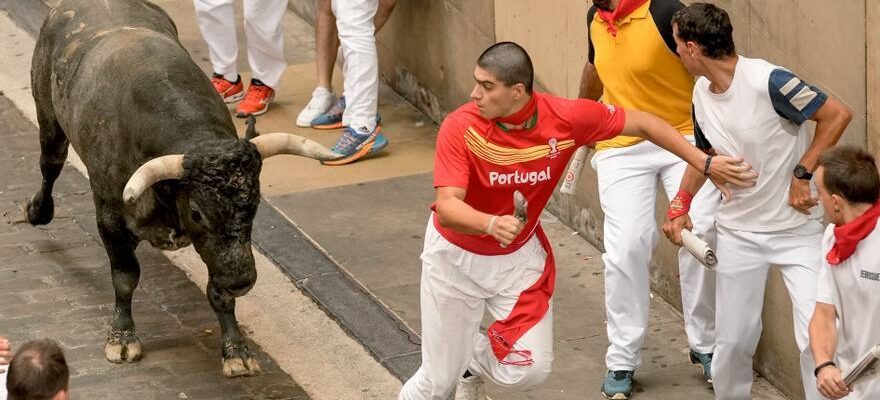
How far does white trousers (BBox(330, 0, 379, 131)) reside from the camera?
1223cm

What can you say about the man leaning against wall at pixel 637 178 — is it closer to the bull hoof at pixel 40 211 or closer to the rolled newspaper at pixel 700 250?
the rolled newspaper at pixel 700 250

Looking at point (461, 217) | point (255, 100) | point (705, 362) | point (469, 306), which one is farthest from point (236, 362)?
point (255, 100)

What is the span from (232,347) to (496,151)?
259 centimetres

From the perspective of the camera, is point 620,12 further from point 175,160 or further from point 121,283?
point 121,283

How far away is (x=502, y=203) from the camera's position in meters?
7.49

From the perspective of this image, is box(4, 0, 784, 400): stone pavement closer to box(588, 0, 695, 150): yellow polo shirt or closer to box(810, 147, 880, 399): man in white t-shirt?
box(588, 0, 695, 150): yellow polo shirt

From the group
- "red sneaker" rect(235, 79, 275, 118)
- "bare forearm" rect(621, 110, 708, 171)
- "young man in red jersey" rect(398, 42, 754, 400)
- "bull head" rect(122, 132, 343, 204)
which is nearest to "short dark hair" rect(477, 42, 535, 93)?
"young man in red jersey" rect(398, 42, 754, 400)

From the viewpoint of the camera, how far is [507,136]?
7.34 m

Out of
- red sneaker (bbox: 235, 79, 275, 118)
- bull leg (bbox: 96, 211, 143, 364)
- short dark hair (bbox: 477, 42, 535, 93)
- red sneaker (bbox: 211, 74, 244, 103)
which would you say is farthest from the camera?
red sneaker (bbox: 211, 74, 244, 103)

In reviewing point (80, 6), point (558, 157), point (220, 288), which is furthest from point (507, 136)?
point (80, 6)

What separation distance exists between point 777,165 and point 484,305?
1.47m

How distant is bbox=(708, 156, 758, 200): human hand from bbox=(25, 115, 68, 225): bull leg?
193 inches

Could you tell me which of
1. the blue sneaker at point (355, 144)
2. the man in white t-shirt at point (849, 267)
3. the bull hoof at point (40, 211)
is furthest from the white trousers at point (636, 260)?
the bull hoof at point (40, 211)

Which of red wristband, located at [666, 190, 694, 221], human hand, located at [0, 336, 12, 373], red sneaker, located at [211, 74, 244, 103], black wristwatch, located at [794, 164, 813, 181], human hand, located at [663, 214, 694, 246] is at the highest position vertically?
black wristwatch, located at [794, 164, 813, 181]
